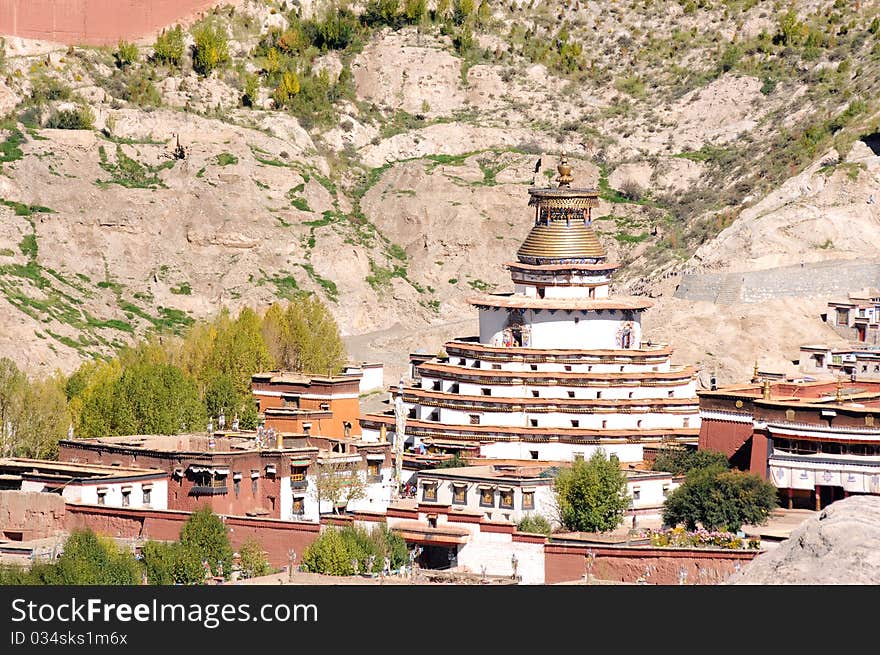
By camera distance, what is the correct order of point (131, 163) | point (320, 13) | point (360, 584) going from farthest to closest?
point (320, 13), point (131, 163), point (360, 584)

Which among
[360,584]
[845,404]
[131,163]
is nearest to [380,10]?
[131,163]

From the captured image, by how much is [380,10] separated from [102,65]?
18830mm

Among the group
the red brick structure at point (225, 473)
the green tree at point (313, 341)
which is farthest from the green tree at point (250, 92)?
the red brick structure at point (225, 473)

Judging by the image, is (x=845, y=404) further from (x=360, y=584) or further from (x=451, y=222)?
(x=451, y=222)

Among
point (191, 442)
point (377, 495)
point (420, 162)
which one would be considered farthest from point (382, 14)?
point (377, 495)

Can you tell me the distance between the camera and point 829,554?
6744 centimetres

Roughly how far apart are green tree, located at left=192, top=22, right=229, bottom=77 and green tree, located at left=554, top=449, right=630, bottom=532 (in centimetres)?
7730

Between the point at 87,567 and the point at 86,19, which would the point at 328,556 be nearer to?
the point at 87,567

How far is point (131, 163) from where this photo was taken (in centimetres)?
14988

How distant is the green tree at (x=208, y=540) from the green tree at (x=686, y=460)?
1846 cm

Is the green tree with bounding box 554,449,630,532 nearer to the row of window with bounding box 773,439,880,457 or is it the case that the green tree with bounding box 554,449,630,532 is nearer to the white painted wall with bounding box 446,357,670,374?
the row of window with bounding box 773,439,880,457

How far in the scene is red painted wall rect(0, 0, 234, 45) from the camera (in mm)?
159250

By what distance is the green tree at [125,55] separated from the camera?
160 meters
